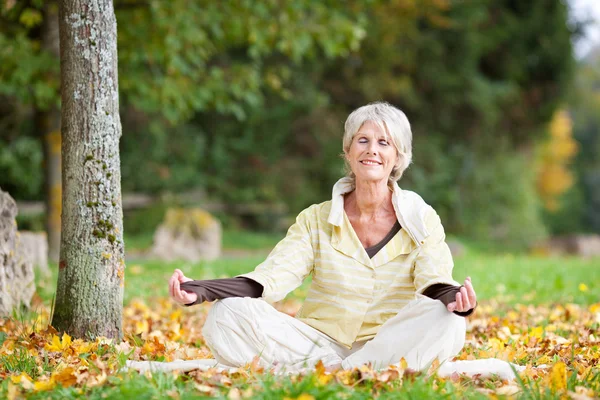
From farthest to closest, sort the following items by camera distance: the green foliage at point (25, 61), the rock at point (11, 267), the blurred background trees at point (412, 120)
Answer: the blurred background trees at point (412, 120), the green foliage at point (25, 61), the rock at point (11, 267)

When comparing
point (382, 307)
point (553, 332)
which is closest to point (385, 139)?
point (382, 307)

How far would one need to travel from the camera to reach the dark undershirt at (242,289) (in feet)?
10.0

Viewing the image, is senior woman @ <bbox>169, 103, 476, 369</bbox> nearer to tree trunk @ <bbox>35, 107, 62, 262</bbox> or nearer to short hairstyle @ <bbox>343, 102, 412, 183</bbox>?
short hairstyle @ <bbox>343, 102, 412, 183</bbox>

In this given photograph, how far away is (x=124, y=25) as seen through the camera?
8.31m

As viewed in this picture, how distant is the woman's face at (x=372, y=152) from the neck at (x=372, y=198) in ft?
0.19

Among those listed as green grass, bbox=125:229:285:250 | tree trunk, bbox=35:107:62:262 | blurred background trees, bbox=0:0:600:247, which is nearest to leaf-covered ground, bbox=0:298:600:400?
tree trunk, bbox=35:107:62:262

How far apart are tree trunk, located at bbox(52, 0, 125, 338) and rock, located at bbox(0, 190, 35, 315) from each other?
1068 mm

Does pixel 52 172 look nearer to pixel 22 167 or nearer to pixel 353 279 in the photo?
pixel 22 167

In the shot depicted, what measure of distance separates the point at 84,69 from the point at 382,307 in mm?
2081

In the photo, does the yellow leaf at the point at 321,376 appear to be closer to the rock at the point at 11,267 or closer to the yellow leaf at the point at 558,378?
the yellow leaf at the point at 558,378

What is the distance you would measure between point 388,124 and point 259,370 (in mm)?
1377

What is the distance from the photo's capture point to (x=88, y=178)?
371cm

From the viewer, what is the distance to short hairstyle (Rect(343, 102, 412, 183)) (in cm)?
343

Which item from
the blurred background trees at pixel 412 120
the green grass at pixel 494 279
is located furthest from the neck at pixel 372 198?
the blurred background trees at pixel 412 120
